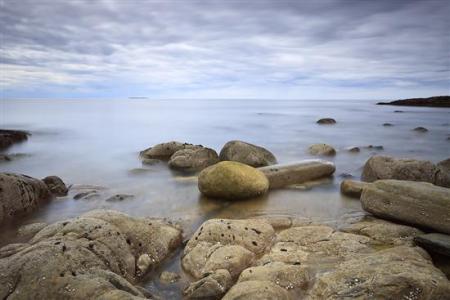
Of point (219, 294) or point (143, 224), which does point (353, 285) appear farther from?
point (143, 224)

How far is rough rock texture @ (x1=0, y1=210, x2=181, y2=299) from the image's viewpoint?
3143 mm

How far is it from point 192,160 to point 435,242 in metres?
7.15

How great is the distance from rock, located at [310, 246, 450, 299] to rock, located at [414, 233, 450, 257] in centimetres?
29

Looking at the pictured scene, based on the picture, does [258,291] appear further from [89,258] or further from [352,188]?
[352,188]

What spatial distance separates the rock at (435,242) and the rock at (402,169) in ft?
11.1

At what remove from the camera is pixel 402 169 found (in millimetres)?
8039

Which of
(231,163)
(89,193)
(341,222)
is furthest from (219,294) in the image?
(89,193)

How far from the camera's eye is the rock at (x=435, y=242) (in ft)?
14.4

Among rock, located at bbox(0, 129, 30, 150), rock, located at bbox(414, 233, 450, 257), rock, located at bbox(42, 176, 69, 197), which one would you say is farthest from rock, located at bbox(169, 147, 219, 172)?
rock, located at bbox(0, 129, 30, 150)

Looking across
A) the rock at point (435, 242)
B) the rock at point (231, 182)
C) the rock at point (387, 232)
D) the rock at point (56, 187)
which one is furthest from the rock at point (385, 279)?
the rock at point (56, 187)

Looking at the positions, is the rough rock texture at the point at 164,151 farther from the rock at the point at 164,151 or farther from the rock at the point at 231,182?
the rock at the point at 231,182

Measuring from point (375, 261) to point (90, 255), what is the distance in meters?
3.04

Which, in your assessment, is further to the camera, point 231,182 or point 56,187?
point 56,187

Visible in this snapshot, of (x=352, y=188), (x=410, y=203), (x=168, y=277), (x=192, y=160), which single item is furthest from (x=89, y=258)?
(x=192, y=160)
